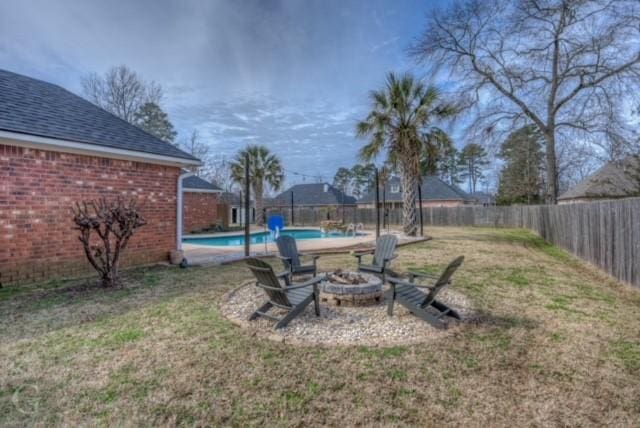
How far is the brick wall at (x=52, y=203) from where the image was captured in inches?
223

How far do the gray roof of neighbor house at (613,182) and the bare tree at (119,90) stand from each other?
29.4m

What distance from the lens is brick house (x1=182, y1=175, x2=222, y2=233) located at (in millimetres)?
17891

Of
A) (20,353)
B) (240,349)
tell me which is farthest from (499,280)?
(20,353)

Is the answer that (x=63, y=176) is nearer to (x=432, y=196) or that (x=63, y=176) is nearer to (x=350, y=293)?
(x=350, y=293)

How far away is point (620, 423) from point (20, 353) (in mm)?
5269

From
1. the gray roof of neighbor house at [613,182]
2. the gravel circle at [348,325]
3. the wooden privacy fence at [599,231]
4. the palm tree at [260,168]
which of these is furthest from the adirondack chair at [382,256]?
the palm tree at [260,168]

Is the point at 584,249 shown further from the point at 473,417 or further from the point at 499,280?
the point at 473,417

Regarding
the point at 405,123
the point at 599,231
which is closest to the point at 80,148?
the point at 405,123

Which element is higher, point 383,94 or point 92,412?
point 383,94

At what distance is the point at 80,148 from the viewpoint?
252 inches

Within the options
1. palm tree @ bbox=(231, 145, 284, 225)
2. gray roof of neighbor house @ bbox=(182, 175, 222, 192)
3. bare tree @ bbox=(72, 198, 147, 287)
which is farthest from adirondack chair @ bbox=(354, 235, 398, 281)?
palm tree @ bbox=(231, 145, 284, 225)

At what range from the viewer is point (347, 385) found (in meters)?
2.66

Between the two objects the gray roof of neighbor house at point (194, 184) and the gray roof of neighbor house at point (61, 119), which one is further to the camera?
the gray roof of neighbor house at point (194, 184)

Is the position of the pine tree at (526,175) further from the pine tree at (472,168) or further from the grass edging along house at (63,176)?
the grass edging along house at (63,176)
